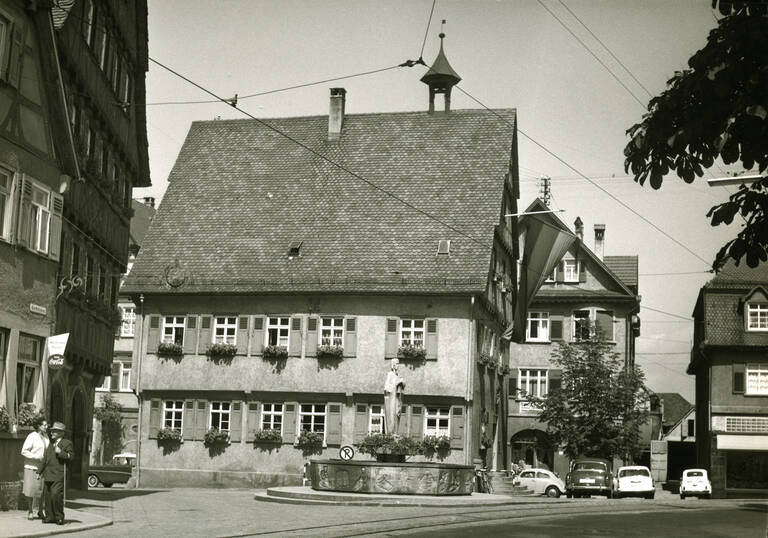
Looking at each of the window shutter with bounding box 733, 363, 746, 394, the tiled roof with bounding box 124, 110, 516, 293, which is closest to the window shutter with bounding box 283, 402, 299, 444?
the tiled roof with bounding box 124, 110, 516, 293

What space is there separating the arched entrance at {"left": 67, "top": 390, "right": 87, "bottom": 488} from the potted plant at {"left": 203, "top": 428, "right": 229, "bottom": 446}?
12807mm

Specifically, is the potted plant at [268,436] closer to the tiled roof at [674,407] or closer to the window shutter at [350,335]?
the window shutter at [350,335]

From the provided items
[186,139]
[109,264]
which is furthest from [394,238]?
[109,264]

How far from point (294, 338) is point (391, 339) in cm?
361

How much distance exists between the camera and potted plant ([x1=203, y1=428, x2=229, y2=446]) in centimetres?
4359

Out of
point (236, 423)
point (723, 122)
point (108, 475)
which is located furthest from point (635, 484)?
point (723, 122)

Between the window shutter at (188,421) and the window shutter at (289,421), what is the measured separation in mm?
3513

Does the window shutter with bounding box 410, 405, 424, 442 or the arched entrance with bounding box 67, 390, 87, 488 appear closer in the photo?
the arched entrance with bounding box 67, 390, 87, 488

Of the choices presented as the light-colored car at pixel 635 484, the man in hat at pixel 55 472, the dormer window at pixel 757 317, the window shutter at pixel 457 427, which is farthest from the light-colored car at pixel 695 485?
the man in hat at pixel 55 472

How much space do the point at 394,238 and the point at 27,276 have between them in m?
24.2

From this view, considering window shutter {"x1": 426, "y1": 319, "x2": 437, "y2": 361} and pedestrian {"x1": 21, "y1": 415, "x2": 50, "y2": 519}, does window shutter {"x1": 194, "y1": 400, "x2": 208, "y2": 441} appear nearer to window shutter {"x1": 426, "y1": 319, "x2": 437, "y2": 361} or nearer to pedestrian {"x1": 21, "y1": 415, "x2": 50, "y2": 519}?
window shutter {"x1": 426, "y1": 319, "x2": 437, "y2": 361}

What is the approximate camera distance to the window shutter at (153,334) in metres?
45.2

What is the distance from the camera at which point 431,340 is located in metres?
42.7

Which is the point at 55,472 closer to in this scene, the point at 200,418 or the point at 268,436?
the point at 268,436
